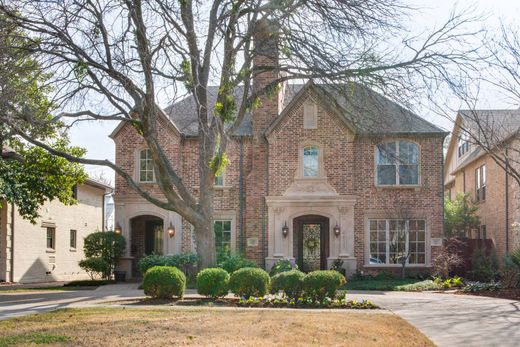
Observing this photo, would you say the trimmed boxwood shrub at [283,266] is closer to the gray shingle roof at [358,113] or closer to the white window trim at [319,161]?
the white window trim at [319,161]

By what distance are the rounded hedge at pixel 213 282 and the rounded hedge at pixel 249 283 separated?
0.28 m

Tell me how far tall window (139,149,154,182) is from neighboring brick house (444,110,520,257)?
11.7 m

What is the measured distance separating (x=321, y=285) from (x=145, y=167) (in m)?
13.6

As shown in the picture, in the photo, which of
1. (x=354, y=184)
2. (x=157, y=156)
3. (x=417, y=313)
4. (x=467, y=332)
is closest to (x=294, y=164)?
(x=354, y=184)

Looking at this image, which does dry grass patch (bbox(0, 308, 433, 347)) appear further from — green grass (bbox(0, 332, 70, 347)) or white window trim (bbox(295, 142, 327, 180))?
white window trim (bbox(295, 142, 327, 180))

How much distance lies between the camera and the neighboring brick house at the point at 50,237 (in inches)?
1039

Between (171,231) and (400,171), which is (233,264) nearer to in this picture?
(171,231)

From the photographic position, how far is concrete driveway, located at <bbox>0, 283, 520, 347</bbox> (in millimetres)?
10297

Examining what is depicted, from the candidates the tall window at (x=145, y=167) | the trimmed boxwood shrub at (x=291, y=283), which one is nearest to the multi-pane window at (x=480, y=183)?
the tall window at (x=145, y=167)

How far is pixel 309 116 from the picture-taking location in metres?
25.4

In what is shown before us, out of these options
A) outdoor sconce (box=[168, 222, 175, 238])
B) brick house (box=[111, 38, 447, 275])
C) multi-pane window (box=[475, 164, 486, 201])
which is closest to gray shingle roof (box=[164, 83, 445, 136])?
brick house (box=[111, 38, 447, 275])

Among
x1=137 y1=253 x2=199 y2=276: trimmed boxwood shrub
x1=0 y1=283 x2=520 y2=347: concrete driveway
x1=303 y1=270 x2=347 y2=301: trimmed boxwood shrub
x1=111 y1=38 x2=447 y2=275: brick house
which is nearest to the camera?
x1=0 y1=283 x2=520 y2=347: concrete driveway

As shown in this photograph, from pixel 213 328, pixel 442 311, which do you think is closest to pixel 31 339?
pixel 213 328

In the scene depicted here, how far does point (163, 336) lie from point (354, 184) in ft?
53.7
